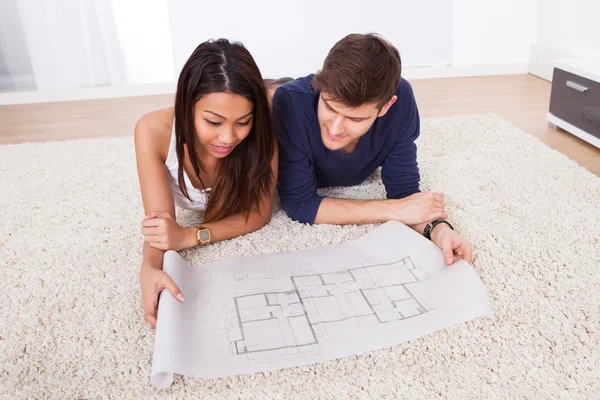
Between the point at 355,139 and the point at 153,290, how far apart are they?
584 millimetres

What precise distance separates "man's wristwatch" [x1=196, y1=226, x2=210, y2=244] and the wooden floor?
114 cm

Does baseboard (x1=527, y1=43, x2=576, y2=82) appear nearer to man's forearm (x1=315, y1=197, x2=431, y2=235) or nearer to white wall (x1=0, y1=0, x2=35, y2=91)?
man's forearm (x1=315, y1=197, x2=431, y2=235)

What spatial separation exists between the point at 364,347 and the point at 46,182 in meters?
1.21

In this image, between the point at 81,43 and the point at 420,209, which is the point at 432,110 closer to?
the point at 420,209

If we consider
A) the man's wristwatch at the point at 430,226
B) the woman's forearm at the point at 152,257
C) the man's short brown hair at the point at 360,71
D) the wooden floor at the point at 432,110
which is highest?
the man's short brown hair at the point at 360,71

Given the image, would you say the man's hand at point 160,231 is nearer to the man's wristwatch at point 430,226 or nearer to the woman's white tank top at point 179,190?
the woman's white tank top at point 179,190

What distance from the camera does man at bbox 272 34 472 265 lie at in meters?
0.97

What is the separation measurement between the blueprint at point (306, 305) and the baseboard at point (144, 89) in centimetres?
191

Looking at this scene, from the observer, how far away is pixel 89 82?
272 cm

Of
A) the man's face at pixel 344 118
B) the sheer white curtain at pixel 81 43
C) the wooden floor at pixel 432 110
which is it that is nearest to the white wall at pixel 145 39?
the sheer white curtain at pixel 81 43

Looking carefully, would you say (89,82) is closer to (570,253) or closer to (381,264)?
(381,264)

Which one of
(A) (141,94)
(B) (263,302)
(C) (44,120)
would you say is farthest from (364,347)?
(A) (141,94)

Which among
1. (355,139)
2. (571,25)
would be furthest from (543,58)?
(355,139)

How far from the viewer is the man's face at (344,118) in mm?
1000
